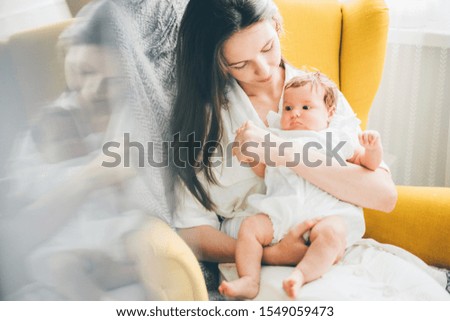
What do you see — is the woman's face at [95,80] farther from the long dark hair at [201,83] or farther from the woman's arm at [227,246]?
the woman's arm at [227,246]

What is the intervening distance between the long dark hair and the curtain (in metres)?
0.40

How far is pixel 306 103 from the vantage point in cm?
80

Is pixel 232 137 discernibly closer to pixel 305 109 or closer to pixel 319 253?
pixel 305 109

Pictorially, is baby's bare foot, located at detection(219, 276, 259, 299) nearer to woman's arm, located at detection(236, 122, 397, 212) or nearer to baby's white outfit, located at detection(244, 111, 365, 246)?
baby's white outfit, located at detection(244, 111, 365, 246)

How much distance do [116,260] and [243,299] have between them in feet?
0.74

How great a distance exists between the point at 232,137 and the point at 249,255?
0.72 ft

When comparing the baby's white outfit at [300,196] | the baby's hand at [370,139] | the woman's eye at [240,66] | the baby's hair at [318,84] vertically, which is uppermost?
the woman's eye at [240,66]

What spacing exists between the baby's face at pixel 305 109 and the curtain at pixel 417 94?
0.36m

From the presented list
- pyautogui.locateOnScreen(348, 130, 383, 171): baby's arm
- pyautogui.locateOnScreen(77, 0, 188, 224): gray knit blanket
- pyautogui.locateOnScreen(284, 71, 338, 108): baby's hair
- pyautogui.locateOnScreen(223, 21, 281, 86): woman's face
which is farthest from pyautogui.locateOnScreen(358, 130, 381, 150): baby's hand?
pyautogui.locateOnScreen(77, 0, 188, 224): gray knit blanket

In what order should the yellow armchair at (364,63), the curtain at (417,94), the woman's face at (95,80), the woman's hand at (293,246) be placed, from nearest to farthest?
the woman's face at (95,80) < the woman's hand at (293,246) < the yellow armchair at (364,63) < the curtain at (417,94)

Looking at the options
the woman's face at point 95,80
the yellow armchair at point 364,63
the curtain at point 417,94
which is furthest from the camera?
the curtain at point 417,94

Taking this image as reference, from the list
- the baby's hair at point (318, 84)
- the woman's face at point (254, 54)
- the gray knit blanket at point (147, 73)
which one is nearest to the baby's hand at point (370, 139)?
the baby's hair at point (318, 84)

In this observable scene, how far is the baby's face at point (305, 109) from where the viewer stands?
2.61 ft

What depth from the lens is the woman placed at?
0.77 m
